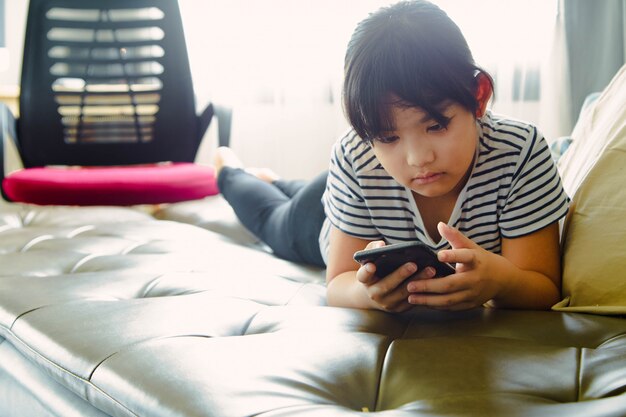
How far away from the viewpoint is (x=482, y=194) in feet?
2.92

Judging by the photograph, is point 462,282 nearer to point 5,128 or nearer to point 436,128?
→ point 436,128

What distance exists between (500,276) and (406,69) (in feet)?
0.85

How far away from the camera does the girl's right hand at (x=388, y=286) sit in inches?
29.1

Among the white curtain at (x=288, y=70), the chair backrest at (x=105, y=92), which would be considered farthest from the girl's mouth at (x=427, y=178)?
the white curtain at (x=288, y=70)

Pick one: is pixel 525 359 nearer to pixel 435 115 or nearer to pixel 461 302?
pixel 461 302

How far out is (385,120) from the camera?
0.77 metres

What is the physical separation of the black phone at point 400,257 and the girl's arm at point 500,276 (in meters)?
0.01

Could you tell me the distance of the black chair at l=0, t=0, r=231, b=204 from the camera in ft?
7.88

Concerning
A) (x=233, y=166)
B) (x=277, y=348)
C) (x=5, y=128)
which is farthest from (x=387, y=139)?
(x=5, y=128)

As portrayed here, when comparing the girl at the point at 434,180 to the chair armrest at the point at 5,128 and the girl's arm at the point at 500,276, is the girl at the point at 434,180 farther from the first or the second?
the chair armrest at the point at 5,128

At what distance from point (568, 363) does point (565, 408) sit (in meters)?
0.11

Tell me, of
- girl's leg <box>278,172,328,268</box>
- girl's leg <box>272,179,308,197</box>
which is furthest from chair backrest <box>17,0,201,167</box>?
girl's leg <box>278,172,328,268</box>

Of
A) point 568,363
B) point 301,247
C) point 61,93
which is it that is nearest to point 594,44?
point 301,247

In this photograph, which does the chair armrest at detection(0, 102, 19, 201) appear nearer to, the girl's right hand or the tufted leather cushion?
the tufted leather cushion
